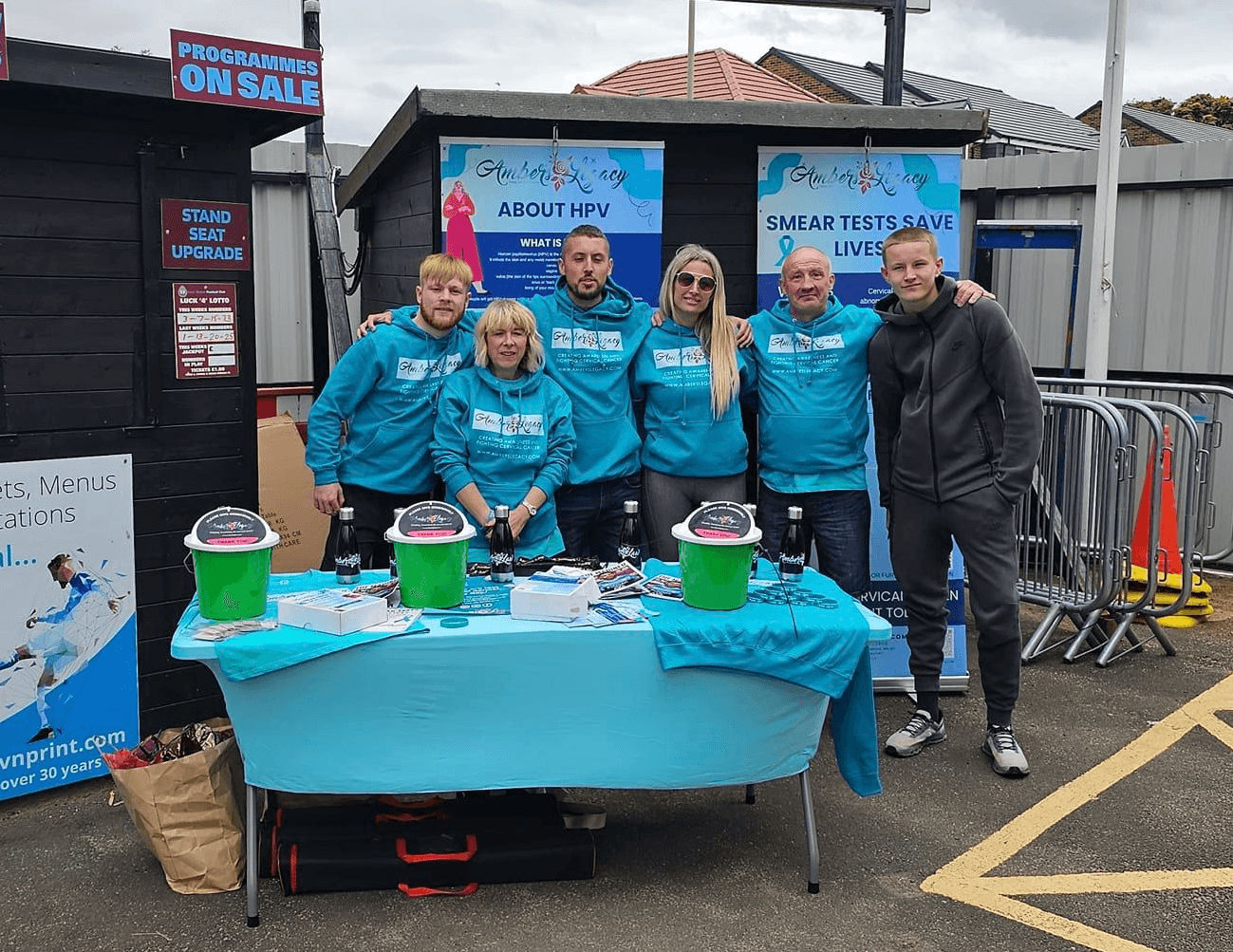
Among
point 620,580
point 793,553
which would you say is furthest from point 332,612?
point 793,553

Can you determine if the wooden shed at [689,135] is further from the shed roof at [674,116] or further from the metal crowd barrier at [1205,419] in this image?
the metal crowd barrier at [1205,419]

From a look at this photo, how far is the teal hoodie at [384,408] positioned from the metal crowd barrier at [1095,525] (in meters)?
3.48

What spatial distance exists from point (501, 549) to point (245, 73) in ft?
6.55

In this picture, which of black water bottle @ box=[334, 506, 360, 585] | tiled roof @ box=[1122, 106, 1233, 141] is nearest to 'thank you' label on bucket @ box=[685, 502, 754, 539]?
black water bottle @ box=[334, 506, 360, 585]

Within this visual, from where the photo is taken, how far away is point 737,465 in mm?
4422


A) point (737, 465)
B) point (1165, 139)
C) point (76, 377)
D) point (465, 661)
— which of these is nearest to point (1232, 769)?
point (737, 465)

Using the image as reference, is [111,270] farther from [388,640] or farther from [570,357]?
[388,640]

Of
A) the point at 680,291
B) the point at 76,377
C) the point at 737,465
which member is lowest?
the point at 737,465

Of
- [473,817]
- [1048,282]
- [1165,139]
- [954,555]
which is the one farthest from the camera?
[1165,139]

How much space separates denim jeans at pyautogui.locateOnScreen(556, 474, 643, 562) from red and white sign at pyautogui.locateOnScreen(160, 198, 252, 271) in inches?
62.5

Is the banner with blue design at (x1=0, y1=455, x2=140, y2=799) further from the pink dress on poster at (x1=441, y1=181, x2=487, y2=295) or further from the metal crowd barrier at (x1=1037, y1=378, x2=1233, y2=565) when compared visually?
the metal crowd barrier at (x1=1037, y1=378, x2=1233, y2=565)

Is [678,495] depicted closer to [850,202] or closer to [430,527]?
[430,527]

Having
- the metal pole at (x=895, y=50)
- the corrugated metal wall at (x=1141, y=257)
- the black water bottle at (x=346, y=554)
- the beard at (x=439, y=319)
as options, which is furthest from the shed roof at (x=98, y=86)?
the corrugated metal wall at (x=1141, y=257)

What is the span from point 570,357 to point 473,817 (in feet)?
5.77
